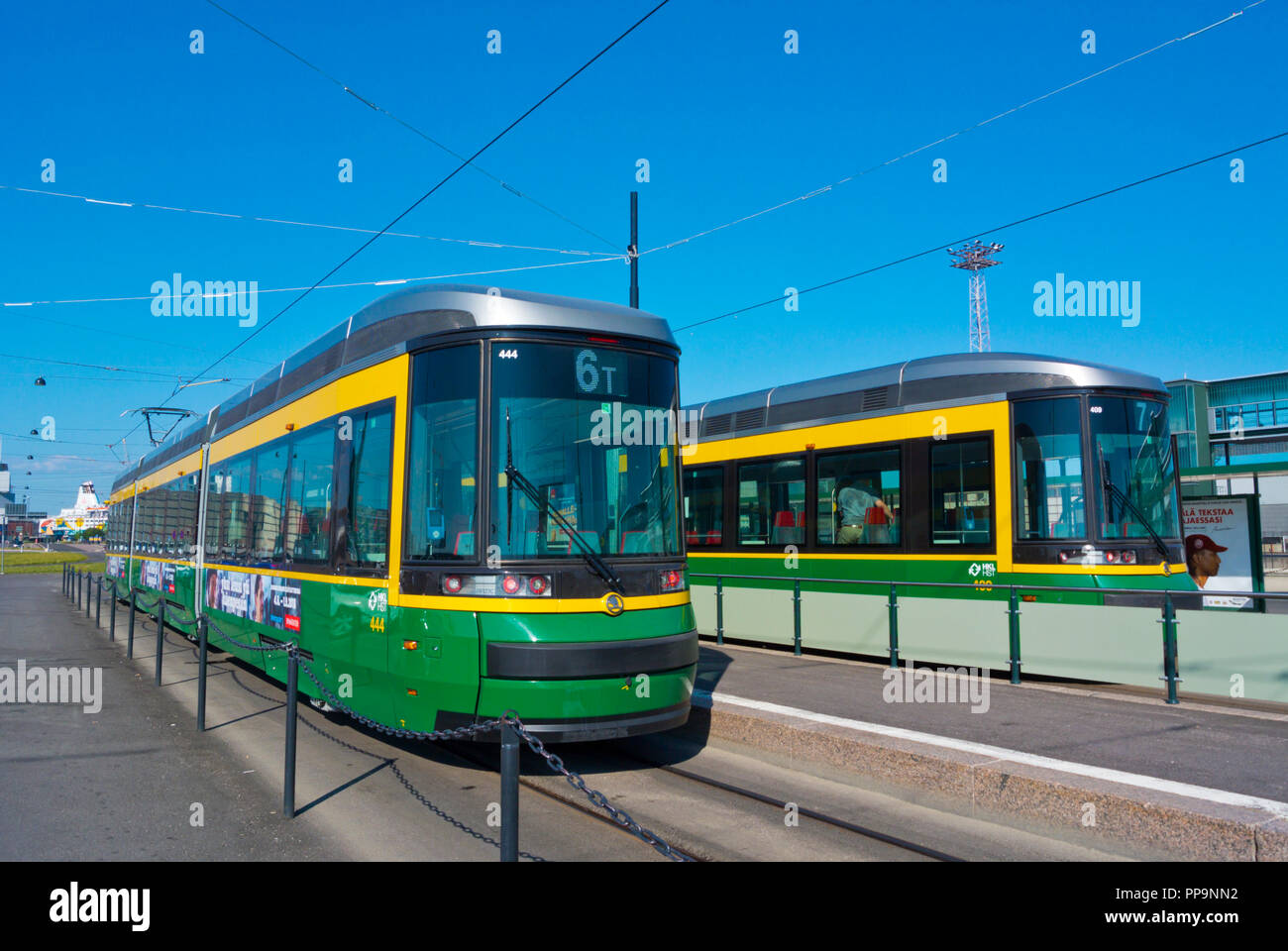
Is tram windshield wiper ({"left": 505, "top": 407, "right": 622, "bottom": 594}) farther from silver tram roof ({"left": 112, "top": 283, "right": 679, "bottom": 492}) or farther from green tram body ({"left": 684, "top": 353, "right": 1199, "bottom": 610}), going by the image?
green tram body ({"left": 684, "top": 353, "right": 1199, "bottom": 610})

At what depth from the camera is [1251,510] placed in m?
14.5

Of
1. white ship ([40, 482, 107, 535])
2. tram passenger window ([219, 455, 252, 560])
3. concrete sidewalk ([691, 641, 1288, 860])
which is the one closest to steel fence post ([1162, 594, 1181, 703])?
concrete sidewalk ([691, 641, 1288, 860])

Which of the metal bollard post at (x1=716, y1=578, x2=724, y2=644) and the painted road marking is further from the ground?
the metal bollard post at (x1=716, y1=578, x2=724, y2=644)

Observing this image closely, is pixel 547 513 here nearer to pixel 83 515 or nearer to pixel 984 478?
pixel 984 478

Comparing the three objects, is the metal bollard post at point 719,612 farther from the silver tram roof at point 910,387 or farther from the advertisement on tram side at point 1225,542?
the advertisement on tram side at point 1225,542

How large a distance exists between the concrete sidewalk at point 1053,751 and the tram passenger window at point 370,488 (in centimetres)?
334

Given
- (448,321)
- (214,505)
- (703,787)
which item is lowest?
(703,787)

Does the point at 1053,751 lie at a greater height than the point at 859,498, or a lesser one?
lesser

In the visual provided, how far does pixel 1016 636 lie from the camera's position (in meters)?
10.0

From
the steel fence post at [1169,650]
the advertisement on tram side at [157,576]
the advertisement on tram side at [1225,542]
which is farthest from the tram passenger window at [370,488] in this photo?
the advertisement on tram side at [1225,542]

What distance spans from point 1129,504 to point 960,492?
6.13 feet

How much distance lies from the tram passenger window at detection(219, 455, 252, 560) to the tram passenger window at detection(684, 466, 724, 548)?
22.6ft

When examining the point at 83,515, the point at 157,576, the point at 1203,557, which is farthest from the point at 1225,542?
the point at 83,515

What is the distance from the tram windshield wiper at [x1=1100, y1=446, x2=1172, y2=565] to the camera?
10.9m
